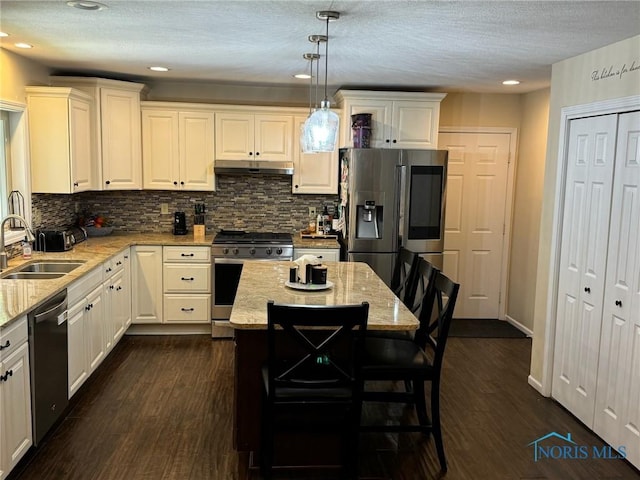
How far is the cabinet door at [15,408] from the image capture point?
8.84 feet

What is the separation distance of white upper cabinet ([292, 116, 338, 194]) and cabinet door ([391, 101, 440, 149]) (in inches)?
25.9

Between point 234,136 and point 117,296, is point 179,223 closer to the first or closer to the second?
point 234,136

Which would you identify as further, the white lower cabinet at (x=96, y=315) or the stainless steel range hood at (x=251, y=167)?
the stainless steel range hood at (x=251, y=167)

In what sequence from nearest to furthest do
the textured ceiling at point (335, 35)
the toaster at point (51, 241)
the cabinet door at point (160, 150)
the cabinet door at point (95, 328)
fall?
1. the textured ceiling at point (335, 35)
2. the cabinet door at point (95, 328)
3. the toaster at point (51, 241)
4. the cabinet door at point (160, 150)

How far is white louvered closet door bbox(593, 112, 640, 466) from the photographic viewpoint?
125 inches

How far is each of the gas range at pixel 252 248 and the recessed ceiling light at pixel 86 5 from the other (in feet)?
8.82

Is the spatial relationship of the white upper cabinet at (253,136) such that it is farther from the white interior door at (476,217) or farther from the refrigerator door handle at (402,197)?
the white interior door at (476,217)

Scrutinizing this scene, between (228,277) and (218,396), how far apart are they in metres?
1.47

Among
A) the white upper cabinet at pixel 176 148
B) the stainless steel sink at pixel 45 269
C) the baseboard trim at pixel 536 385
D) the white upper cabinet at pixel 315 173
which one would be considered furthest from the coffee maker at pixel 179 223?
the baseboard trim at pixel 536 385

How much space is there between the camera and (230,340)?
17.5ft

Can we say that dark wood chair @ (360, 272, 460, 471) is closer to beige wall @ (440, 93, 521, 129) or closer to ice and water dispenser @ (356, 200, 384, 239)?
ice and water dispenser @ (356, 200, 384, 239)

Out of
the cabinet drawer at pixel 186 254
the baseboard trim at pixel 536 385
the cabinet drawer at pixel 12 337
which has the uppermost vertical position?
the cabinet drawer at pixel 186 254

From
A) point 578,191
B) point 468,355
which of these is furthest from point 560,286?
point 468,355

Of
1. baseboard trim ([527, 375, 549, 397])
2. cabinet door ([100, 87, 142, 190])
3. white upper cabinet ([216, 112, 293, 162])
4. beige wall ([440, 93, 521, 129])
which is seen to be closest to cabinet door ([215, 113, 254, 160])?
white upper cabinet ([216, 112, 293, 162])
